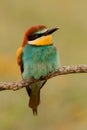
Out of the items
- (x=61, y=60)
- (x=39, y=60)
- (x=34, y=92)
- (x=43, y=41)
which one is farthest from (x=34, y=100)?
(x=61, y=60)

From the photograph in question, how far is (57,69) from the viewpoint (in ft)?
15.3

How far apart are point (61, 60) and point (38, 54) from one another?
1740 millimetres

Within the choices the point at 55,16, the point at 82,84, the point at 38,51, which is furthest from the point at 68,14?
the point at 38,51

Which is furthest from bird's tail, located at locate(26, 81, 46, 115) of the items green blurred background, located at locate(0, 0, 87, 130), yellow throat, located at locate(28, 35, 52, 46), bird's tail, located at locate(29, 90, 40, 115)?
green blurred background, located at locate(0, 0, 87, 130)

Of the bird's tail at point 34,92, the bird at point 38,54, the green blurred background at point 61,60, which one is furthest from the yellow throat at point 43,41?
the green blurred background at point 61,60

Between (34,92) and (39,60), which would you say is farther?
(34,92)

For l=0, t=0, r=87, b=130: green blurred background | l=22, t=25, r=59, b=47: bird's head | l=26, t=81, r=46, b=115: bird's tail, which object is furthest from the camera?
l=0, t=0, r=87, b=130: green blurred background

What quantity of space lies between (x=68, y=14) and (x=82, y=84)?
215 cm

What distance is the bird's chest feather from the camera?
4824 mm

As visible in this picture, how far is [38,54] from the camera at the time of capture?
4840 millimetres

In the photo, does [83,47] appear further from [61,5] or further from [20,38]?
[61,5]

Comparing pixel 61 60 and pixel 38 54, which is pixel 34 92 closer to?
pixel 38 54

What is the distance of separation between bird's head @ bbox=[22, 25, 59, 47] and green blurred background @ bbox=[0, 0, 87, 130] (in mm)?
799

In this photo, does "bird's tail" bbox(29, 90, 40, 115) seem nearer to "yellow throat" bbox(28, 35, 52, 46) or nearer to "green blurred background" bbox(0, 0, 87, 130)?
"yellow throat" bbox(28, 35, 52, 46)
